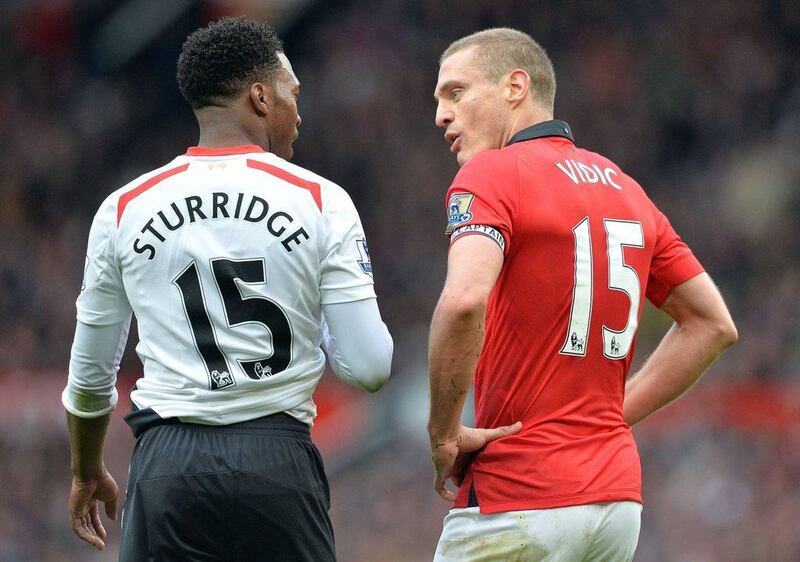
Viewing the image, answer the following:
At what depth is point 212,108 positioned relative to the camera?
3498mm

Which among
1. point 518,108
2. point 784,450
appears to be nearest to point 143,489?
point 518,108

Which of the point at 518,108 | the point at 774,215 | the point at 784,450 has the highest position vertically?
the point at 518,108

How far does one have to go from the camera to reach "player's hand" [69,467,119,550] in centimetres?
377

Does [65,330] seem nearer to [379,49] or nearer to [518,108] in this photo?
[379,49]

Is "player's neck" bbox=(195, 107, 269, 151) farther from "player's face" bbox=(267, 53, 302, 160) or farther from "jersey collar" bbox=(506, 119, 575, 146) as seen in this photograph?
"jersey collar" bbox=(506, 119, 575, 146)

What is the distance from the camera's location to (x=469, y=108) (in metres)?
3.90

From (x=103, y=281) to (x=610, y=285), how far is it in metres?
1.40

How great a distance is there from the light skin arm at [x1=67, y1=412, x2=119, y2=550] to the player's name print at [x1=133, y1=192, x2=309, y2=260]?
655mm

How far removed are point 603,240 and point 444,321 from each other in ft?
1.90

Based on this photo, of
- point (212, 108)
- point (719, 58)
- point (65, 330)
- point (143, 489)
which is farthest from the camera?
point (719, 58)

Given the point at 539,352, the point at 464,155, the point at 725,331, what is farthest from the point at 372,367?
the point at 725,331

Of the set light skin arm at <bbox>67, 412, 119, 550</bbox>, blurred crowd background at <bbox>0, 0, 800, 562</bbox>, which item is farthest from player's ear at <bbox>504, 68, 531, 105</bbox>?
blurred crowd background at <bbox>0, 0, 800, 562</bbox>

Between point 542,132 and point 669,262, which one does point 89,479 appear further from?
point 669,262

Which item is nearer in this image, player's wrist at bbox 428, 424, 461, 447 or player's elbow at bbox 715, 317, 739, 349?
player's wrist at bbox 428, 424, 461, 447
